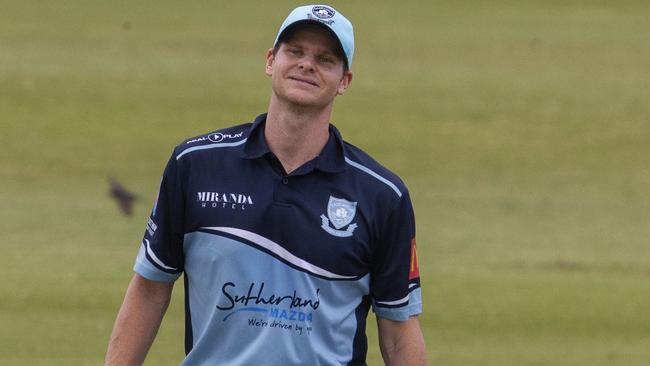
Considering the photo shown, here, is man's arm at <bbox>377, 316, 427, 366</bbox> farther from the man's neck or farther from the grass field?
the grass field

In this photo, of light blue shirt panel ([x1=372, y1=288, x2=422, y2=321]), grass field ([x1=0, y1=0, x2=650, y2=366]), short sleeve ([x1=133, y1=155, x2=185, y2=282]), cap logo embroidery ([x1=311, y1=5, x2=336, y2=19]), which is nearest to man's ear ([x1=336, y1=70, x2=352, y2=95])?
cap logo embroidery ([x1=311, y1=5, x2=336, y2=19])

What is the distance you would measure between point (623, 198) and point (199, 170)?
12842mm

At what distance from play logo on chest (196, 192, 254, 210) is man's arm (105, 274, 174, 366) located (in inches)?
14.7

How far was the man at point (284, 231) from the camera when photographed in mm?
5094

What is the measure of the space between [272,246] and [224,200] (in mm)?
215

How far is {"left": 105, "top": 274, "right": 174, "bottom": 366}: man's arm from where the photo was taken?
5297 mm

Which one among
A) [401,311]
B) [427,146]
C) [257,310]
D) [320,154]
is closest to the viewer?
[257,310]

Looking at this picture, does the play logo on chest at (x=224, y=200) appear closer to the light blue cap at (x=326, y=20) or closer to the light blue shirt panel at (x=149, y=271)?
the light blue shirt panel at (x=149, y=271)

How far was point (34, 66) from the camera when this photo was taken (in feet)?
70.3

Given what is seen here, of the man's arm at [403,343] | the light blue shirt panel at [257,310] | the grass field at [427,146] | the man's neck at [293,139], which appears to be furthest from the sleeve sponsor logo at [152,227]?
the grass field at [427,146]

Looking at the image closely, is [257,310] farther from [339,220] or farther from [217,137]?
[217,137]

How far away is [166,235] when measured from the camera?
5211mm

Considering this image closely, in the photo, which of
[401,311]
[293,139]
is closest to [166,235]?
[293,139]

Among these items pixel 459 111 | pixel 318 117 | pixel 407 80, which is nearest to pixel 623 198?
pixel 459 111
